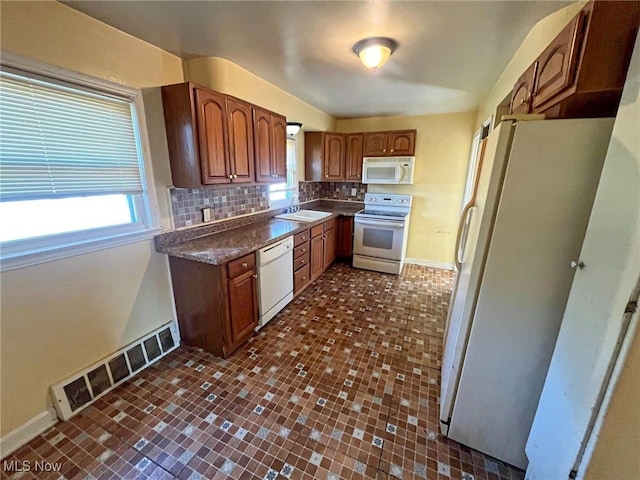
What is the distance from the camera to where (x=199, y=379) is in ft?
6.31

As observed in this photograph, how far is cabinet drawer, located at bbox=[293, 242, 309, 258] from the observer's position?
2927 millimetres

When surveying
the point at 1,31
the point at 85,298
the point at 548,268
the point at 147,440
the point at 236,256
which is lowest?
the point at 147,440

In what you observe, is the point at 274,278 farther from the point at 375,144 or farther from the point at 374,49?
the point at 375,144

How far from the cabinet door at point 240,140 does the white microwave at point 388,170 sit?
2.11 m

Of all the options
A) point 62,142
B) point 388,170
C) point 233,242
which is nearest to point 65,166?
point 62,142

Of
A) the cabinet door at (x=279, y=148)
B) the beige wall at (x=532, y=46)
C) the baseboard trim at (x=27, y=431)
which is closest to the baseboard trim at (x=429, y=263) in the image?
the beige wall at (x=532, y=46)

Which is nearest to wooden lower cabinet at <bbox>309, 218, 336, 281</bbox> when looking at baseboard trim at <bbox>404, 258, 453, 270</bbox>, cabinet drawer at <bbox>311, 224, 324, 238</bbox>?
cabinet drawer at <bbox>311, 224, 324, 238</bbox>

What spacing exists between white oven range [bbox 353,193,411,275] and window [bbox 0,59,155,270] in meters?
2.74

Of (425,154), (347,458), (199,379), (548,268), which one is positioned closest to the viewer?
(548,268)

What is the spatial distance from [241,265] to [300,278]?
1.08 meters

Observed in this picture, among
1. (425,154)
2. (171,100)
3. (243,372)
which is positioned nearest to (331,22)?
(171,100)

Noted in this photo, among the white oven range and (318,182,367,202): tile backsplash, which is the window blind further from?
(318,182,367,202): tile backsplash

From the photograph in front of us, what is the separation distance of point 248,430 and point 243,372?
1.59ft

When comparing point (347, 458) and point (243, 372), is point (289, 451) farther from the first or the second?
point (243, 372)
